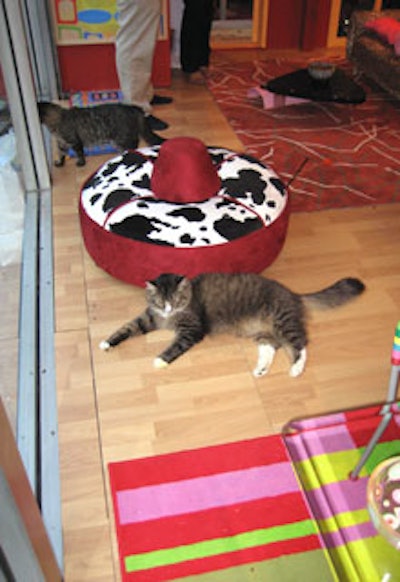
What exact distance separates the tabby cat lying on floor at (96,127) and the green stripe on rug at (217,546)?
2704mm

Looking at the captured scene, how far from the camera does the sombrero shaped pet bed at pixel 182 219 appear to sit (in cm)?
251

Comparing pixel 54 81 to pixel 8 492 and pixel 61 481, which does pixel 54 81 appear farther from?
pixel 8 492

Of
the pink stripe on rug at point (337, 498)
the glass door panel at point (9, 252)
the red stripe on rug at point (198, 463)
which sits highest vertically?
the pink stripe on rug at point (337, 498)

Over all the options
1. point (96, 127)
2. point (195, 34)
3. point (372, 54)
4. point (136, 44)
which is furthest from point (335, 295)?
point (195, 34)

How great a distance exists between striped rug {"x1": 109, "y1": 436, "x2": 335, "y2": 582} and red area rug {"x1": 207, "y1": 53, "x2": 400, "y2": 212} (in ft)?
5.89

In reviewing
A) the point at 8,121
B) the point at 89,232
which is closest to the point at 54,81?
the point at 8,121

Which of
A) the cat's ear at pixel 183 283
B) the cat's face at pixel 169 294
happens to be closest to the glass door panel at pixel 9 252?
the cat's face at pixel 169 294

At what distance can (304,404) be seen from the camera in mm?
2184

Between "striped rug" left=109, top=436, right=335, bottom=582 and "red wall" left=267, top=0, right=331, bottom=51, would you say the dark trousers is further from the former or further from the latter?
"striped rug" left=109, top=436, right=335, bottom=582

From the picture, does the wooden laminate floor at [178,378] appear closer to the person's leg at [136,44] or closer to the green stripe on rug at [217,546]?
the green stripe on rug at [217,546]

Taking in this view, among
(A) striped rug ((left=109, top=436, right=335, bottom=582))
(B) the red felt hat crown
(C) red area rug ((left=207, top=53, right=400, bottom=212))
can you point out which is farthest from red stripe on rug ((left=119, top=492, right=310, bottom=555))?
(C) red area rug ((left=207, top=53, right=400, bottom=212))

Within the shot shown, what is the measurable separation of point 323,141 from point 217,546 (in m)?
3.09

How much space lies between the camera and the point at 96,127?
3670 millimetres

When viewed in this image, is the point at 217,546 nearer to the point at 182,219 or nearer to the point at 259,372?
the point at 259,372
